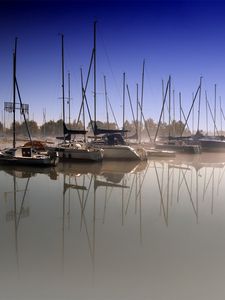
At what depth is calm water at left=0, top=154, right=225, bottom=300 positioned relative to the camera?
5.79m

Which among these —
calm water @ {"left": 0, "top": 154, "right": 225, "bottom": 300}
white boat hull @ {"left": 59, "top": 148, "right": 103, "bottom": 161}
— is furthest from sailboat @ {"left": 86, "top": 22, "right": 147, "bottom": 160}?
calm water @ {"left": 0, "top": 154, "right": 225, "bottom": 300}

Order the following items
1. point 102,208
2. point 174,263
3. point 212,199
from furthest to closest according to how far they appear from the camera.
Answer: point 212,199, point 102,208, point 174,263

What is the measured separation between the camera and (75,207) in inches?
469

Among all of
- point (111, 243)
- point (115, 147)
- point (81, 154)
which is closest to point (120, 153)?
point (115, 147)

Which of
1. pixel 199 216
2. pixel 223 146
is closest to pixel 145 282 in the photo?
pixel 199 216

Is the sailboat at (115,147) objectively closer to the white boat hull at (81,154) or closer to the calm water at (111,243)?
the white boat hull at (81,154)

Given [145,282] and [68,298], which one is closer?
[68,298]

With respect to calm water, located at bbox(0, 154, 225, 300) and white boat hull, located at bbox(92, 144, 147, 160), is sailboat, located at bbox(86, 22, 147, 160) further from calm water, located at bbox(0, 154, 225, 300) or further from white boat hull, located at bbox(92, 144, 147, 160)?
calm water, located at bbox(0, 154, 225, 300)

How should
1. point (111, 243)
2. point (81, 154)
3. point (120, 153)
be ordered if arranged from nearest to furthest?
1. point (111, 243)
2. point (81, 154)
3. point (120, 153)

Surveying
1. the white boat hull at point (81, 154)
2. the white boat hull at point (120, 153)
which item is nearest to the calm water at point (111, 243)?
the white boat hull at point (81, 154)

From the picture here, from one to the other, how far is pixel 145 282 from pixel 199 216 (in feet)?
17.1

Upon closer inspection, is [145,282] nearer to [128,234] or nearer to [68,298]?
[68,298]

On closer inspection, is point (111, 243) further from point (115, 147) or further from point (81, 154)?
point (115, 147)

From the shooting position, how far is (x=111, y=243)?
7.99 m
